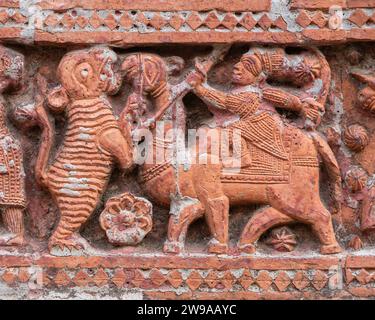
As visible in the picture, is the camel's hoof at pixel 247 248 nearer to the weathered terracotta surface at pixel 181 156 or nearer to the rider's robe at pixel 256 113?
the weathered terracotta surface at pixel 181 156

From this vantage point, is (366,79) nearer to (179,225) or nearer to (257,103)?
(257,103)

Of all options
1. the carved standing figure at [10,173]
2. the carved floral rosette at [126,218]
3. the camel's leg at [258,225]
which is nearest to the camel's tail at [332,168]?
the camel's leg at [258,225]

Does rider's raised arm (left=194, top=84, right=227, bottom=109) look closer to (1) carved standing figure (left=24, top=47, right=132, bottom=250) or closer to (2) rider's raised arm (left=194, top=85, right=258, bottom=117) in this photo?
(2) rider's raised arm (left=194, top=85, right=258, bottom=117)

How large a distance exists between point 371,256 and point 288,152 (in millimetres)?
724

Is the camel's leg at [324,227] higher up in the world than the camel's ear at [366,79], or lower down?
lower down

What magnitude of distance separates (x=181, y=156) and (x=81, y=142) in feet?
1.81

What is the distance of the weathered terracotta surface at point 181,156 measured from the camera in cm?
504

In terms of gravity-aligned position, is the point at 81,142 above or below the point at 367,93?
below

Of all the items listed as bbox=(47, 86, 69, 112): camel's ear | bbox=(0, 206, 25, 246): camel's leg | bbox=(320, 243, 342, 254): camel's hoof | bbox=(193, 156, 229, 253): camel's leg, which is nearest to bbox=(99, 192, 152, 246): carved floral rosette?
bbox=(193, 156, 229, 253): camel's leg

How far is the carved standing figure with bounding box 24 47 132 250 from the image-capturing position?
505cm

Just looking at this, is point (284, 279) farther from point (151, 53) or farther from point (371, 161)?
point (151, 53)

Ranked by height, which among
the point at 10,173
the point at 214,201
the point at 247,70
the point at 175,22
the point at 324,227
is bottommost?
the point at 324,227

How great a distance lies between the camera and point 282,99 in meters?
5.13

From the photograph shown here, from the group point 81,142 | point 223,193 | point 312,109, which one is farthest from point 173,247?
point 312,109
